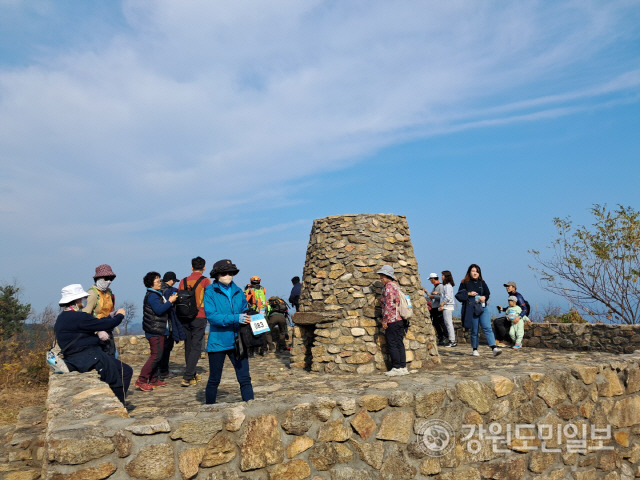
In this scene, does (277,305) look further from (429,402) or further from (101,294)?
(429,402)

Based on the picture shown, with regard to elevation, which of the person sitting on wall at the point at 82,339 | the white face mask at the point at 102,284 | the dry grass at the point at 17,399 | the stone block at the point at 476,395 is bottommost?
the dry grass at the point at 17,399

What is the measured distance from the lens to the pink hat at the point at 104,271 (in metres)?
6.57

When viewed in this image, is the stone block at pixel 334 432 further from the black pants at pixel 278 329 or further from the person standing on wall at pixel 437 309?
the black pants at pixel 278 329

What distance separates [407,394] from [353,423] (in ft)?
1.81

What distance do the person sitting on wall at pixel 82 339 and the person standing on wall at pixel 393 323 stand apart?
4466mm

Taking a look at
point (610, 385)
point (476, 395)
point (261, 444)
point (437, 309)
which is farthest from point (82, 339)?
point (437, 309)

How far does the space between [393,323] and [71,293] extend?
508cm

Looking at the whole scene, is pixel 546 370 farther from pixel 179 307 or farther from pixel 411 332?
pixel 179 307

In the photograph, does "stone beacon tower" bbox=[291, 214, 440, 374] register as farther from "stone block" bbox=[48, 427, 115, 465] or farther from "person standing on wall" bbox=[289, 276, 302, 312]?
"stone block" bbox=[48, 427, 115, 465]

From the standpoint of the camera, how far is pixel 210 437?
335cm

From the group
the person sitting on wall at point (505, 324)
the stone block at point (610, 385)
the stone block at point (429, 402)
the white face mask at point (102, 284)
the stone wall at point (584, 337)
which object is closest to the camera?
the stone block at point (429, 402)

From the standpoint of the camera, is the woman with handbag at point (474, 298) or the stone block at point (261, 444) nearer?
the stone block at point (261, 444)

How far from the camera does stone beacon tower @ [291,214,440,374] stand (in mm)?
9312

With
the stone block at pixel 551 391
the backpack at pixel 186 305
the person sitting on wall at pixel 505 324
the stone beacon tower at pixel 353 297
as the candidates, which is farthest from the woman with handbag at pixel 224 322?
the person sitting on wall at pixel 505 324
